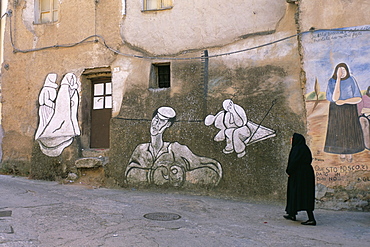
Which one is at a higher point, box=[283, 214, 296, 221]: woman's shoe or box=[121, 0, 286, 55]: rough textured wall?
box=[121, 0, 286, 55]: rough textured wall

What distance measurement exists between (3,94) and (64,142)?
8.76 feet

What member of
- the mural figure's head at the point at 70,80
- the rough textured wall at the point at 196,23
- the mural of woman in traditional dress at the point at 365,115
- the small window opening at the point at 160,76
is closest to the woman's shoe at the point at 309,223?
the mural of woman in traditional dress at the point at 365,115

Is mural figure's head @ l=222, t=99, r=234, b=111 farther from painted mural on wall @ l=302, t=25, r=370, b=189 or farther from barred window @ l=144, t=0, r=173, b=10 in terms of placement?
barred window @ l=144, t=0, r=173, b=10

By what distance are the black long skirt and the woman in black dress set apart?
1.12 m

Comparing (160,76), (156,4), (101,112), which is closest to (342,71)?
(160,76)

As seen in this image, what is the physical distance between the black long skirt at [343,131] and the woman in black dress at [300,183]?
1118 millimetres

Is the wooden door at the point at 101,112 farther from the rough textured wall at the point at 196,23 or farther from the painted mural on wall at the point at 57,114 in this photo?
the rough textured wall at the point at 196,23

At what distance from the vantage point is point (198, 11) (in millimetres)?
8398

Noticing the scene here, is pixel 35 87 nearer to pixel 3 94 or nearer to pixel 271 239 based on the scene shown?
pixel 3 94

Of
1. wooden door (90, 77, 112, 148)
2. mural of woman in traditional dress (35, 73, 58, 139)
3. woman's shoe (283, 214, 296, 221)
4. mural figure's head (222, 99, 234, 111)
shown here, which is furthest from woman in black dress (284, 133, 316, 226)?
mural of woman in traditional dress (35, 73, 58, 139)

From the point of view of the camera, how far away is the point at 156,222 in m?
5.68

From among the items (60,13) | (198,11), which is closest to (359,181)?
(198,11)

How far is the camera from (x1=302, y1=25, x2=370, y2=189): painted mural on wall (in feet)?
22.1

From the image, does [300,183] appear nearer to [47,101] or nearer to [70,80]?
[70,80]
